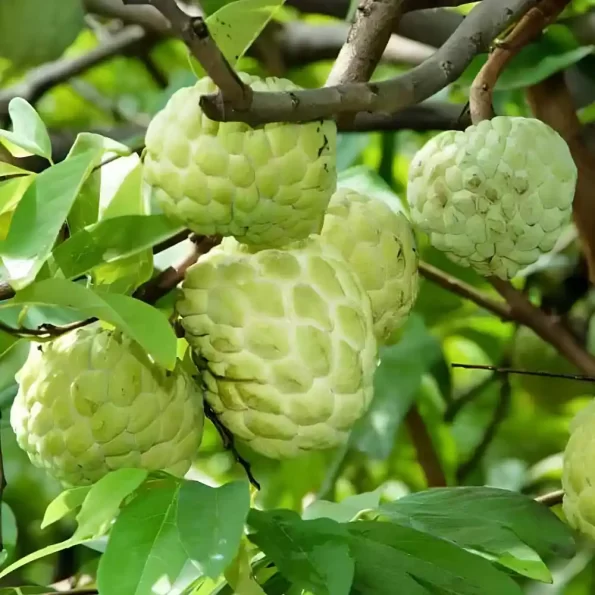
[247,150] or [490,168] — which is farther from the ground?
[247,150]

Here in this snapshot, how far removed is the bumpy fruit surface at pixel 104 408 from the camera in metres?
0.68

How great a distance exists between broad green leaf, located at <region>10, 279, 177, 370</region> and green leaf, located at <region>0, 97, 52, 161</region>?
0.48ft

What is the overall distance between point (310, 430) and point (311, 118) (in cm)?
23

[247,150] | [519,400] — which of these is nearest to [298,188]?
[247,150]

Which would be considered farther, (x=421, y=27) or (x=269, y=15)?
(x=421, y=27)

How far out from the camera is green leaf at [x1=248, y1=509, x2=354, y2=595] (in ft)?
1.88

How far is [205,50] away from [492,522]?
479mm

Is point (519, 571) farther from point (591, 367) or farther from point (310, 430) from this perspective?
point (591, 367)

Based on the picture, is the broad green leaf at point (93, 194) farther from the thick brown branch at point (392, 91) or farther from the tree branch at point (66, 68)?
the tree branch at point (66, 68)

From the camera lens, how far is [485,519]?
75cm

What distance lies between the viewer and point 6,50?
94 cm

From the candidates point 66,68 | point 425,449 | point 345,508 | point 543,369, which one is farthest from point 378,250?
point 66,68

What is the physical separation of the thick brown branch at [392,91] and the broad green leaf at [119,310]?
135mm

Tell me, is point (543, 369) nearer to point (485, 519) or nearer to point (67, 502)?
point (485, 519)
